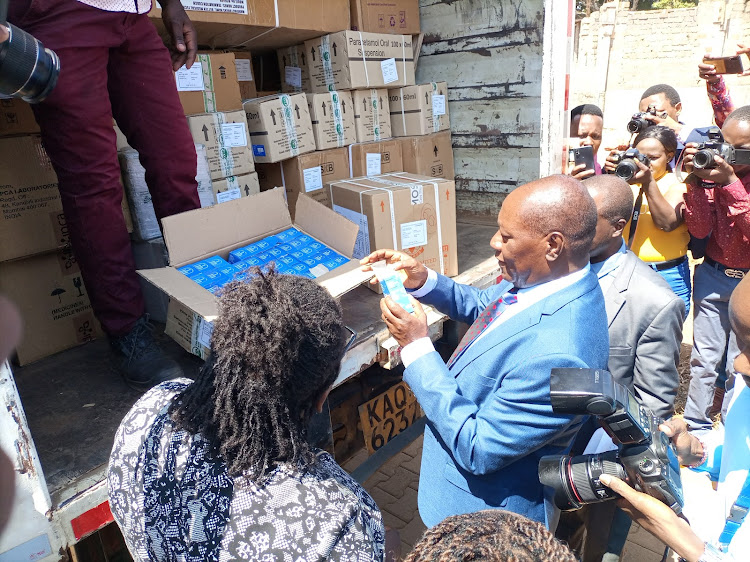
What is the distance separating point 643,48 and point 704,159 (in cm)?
1473

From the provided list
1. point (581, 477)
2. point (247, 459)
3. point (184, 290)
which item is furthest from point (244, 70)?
point (581, 477)

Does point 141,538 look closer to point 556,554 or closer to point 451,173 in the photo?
point 556,554

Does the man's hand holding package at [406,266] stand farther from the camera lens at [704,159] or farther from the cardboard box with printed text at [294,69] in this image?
the cardboard box with printed text at [294,69]

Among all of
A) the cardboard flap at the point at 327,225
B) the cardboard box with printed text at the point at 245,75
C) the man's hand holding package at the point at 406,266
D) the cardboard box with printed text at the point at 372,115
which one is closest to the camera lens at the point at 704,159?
the man's hand holding package at the point at 406,266

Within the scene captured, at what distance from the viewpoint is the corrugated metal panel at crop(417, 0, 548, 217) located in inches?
126

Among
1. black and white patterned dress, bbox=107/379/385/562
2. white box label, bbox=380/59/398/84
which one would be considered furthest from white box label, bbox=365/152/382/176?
black and white patterned dress, bbox=107/379/385/562

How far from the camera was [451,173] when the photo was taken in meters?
3.75

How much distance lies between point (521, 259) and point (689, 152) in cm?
152

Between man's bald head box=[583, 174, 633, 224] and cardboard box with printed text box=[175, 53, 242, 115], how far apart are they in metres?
1.90

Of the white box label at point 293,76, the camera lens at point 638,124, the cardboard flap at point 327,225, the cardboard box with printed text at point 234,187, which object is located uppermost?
the white box label at point 293,76

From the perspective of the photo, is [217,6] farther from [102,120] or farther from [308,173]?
[102,120]

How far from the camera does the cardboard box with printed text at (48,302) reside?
A: 2043 millimetres

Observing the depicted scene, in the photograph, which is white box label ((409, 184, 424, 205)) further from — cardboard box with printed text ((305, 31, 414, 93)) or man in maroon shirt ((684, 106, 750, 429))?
man in maroon shirt ((684, 106, 750, 429))

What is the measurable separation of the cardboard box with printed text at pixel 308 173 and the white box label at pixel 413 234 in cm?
60
